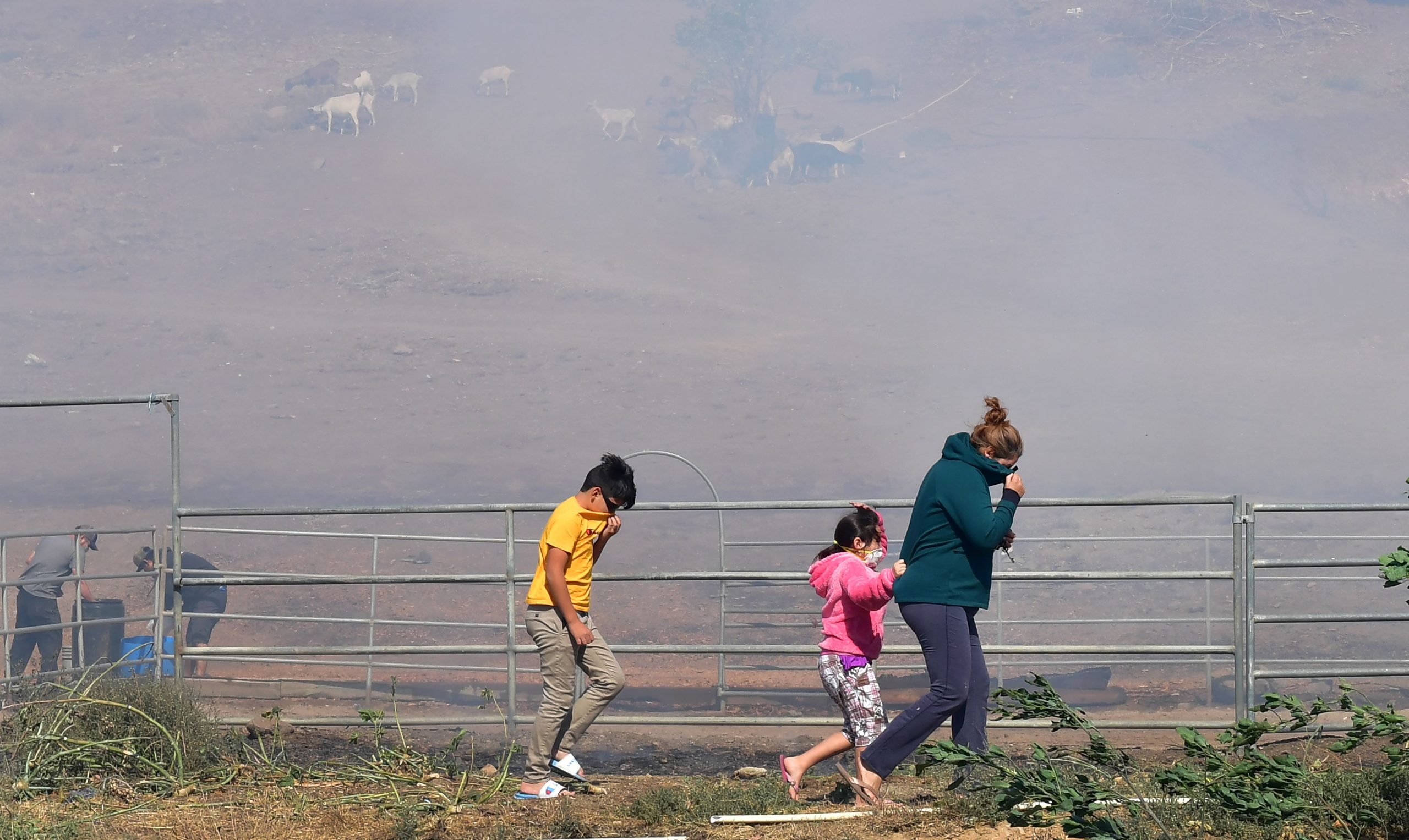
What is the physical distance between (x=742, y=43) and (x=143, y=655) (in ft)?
142

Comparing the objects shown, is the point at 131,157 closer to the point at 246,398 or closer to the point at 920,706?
the point at 246,398

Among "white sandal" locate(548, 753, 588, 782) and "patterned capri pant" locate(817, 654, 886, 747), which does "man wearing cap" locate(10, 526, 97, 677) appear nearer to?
"white sandal" locate(548, 753, 588, 782)

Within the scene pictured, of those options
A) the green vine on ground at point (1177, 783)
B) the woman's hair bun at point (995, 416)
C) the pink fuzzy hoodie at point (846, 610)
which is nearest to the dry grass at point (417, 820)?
the green vine on ground at point (1177, 783)

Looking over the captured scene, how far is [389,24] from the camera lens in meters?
51.3

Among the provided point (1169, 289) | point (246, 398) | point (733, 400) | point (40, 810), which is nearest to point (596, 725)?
point (40, 810)

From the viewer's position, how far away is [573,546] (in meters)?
5.41

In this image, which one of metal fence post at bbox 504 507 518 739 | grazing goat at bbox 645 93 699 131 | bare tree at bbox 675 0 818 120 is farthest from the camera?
bare tree at bbox 675 0 818 120

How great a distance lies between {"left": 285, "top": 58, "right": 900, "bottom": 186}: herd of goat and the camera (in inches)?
1623

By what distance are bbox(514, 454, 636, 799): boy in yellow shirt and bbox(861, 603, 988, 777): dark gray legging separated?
1.21 meters

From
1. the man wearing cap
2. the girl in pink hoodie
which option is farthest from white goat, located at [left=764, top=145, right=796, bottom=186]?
the girl in pink hoodie

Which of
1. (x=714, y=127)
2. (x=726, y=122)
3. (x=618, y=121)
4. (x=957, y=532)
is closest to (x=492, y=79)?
(x=618, y=121)

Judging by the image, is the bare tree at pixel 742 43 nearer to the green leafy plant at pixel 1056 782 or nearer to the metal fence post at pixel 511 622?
the metal fence post at pixel 511 622

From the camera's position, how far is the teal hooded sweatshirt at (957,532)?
4715 mm

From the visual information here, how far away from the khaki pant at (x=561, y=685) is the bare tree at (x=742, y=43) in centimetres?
4221
